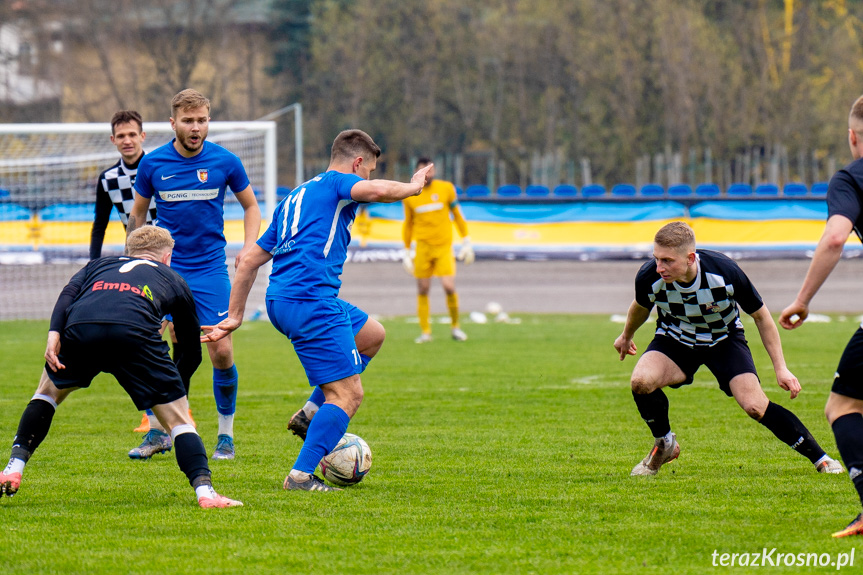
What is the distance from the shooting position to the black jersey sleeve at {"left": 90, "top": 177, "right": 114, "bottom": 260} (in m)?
7.75

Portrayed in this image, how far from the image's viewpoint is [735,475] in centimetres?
584

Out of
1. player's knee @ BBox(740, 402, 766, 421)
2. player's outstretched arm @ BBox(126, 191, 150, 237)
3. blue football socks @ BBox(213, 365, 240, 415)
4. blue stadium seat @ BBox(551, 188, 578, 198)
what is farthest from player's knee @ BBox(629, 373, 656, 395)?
blue stadium seat @ BBox(551, 188, 578, 198)

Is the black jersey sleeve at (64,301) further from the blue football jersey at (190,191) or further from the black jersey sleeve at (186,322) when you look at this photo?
the blue football jersey at (190,191)

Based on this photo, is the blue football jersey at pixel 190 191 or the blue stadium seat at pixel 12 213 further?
the blue stadium seat at pixel 12 213

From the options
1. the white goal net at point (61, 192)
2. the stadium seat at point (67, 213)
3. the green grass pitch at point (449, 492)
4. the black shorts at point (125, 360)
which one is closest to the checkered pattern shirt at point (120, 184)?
the green grass pitch at point (449, 492)

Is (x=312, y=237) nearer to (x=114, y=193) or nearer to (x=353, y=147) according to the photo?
(x=353, y=147)

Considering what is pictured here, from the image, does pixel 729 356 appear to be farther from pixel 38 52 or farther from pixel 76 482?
pixel 38 52

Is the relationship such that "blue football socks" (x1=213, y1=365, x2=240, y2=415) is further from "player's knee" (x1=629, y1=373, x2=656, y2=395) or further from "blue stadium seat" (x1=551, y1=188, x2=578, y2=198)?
"blue stadium seat" (x1=551, y1=188, x2=578, y2=198)

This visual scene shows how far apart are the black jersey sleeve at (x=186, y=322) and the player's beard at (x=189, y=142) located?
63.8 inches

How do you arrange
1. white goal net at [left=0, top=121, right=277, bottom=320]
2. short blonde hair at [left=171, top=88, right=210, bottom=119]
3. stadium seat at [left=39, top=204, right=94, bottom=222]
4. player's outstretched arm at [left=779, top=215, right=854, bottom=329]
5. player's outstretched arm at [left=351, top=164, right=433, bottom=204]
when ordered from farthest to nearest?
1. stadium seat at [left=39, top=204, right=94, bottom=222]
2. white goal net at [left=0, top=121, right=277, bottom=320]
3. short blonde hair at [left=171, top=88, right=210, bottom=119]
4. player's outstretched arm at [left=351, top=164, right=433, bottom=204]
5. player's outstretched arm at [left=779, top=215, right=854, bottom=329]

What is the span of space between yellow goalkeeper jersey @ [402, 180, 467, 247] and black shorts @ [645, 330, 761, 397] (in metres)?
8.66

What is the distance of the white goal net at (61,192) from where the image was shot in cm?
1647

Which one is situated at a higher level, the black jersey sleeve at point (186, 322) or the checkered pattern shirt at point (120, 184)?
the checkered pattern shirt at point (120, 184)

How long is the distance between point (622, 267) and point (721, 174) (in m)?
10.2
